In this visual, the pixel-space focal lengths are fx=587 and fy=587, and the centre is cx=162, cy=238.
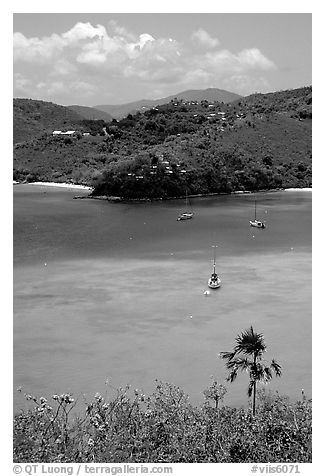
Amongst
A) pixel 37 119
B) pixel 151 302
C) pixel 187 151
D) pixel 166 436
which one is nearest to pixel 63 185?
pixel 187 151

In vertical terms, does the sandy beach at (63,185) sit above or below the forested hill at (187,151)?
below

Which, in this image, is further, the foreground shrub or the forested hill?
the forested hill

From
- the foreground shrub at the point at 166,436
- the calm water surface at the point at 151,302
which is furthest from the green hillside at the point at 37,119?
the foreground shrub at the point at 166,436

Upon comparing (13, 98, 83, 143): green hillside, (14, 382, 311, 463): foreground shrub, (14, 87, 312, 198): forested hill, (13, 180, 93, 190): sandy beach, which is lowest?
(14, 382, 311, 463): foreground shrub

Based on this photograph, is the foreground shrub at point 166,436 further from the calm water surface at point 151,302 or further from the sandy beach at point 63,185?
the sandy beach at point 63,185

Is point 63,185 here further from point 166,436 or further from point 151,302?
point 166,436

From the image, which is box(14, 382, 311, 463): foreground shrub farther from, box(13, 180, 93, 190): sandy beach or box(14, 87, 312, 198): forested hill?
box(13, 180, 93, 190): sandy beach

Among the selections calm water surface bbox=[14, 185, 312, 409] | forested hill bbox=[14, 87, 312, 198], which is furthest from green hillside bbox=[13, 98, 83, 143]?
calm water surface bbox=[14, 185, 312, 409]
